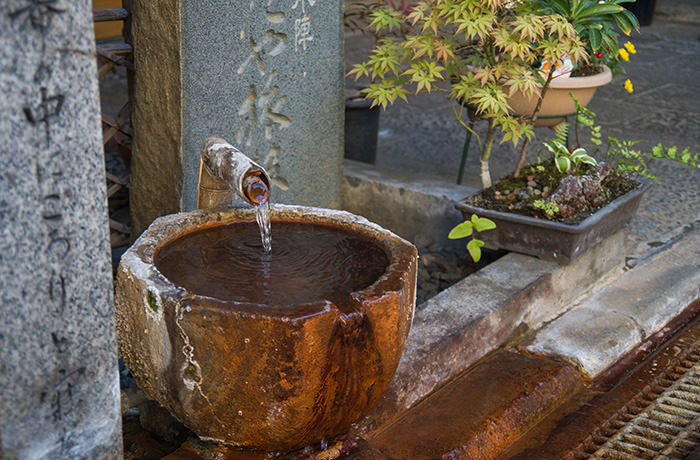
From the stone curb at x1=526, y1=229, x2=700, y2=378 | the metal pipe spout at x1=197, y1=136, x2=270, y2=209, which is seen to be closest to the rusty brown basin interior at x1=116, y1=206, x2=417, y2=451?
the metal pipe spout at x1=197, y1=136, x2=270, y2=209

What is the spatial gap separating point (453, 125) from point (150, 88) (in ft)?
12.0

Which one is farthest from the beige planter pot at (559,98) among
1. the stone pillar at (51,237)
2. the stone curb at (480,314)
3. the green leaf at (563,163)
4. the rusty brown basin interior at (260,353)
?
the stone pillar at (51,237)

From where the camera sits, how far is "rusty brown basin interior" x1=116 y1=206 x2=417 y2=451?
6.47 feet

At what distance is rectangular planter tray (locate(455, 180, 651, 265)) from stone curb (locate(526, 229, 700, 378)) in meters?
0.26

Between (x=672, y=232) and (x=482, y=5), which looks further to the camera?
(x=672, y=232)

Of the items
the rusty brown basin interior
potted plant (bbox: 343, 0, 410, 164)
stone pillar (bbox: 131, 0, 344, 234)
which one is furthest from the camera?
potted plant (bbox: 343, 0, 410, 164)

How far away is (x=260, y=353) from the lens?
6.51 ft

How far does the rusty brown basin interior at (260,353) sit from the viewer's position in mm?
1971

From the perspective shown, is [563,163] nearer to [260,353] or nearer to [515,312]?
[515,312]

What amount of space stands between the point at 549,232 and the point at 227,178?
64.8 inches

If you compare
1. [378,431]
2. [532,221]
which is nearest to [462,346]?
[378,431]

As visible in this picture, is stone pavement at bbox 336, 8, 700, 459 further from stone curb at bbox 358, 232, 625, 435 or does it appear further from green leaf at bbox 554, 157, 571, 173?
green leaf at bbox 554, 157, 571, 173

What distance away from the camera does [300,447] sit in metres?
2.29

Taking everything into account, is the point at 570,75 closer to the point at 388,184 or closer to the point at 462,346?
the point at 388,184
